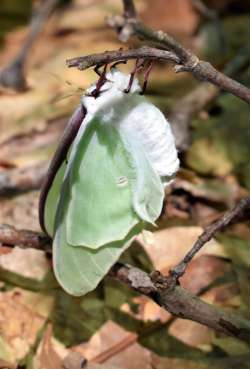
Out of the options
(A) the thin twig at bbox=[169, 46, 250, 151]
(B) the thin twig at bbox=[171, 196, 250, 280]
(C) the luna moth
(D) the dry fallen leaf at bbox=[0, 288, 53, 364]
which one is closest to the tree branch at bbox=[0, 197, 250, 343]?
(B) the thin twig at bbox=[171, 196, 250, 280]

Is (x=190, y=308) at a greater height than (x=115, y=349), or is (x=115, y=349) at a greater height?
(x=190, y=308)

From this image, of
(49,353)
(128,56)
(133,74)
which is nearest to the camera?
(128,56)

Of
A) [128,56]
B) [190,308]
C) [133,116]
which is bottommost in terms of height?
[190,308]

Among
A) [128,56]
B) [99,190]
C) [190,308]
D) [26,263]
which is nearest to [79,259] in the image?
[99,190]

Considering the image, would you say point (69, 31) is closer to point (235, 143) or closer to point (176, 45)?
point (235, 143)

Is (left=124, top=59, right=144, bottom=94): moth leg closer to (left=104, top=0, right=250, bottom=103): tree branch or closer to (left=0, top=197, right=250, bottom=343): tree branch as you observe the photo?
(left=104, top=0, right=250, bottom=103): tree branch

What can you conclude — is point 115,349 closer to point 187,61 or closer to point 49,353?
point 49,353

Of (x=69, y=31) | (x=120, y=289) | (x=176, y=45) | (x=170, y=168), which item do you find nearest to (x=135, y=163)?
(x=170, y=168)
